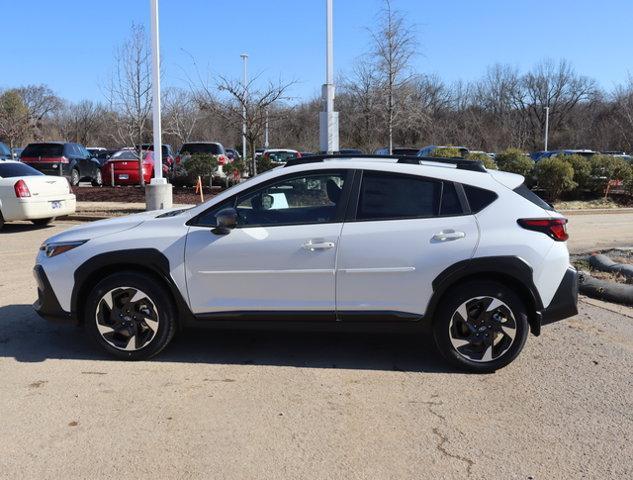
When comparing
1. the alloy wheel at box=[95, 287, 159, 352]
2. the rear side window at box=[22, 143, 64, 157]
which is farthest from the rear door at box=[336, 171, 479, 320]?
the rear side window at box=[22, 143, 64, 157]

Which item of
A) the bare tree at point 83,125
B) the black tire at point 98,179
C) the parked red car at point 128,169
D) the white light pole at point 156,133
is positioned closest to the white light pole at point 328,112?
the white light pole at point 156,133

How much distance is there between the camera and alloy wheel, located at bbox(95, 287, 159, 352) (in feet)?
15.4

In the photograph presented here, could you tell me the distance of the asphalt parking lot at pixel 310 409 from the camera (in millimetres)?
3270

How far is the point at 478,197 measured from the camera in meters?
4.55

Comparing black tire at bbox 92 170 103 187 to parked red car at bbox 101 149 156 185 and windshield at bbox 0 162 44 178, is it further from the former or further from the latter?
windshield at bbox 0 162 44 178

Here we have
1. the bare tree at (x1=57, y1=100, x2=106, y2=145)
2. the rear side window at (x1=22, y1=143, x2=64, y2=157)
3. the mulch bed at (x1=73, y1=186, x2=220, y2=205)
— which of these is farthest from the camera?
the bare tree at (x1=57, y1=100, x2=106, y2=145)

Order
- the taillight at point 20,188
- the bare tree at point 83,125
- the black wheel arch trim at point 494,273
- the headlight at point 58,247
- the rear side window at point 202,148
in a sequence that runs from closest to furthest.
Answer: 1. the black wheel arch trim at point 494,273
2. the headlight at point 58,247
3. the taillight at point 20,188
4. the rear side window at point 202,148
5. the bare tree at point 83,125

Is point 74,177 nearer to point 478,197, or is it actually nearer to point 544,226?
point 478,197

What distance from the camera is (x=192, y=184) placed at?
19.2m

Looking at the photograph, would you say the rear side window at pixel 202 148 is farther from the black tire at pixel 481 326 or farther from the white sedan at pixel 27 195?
the black tire at pixel 481 326

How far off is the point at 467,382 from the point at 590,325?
6.88 ft

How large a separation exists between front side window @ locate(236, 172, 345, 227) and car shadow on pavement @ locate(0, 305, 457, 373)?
116cm

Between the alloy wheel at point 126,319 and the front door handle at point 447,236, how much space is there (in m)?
2.26

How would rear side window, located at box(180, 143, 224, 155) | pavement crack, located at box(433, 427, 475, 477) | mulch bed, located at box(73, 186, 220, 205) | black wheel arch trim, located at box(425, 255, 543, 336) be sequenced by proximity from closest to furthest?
1. pavement crack, located at box(433, 427, 475, 477)
2. black wheel arch trim, located at box(425, 255, 543, 336)
3. mulch bed, located at box(73, 186, 220, 205)
4. rear side window, located at box(180, 143, 224, 155)
